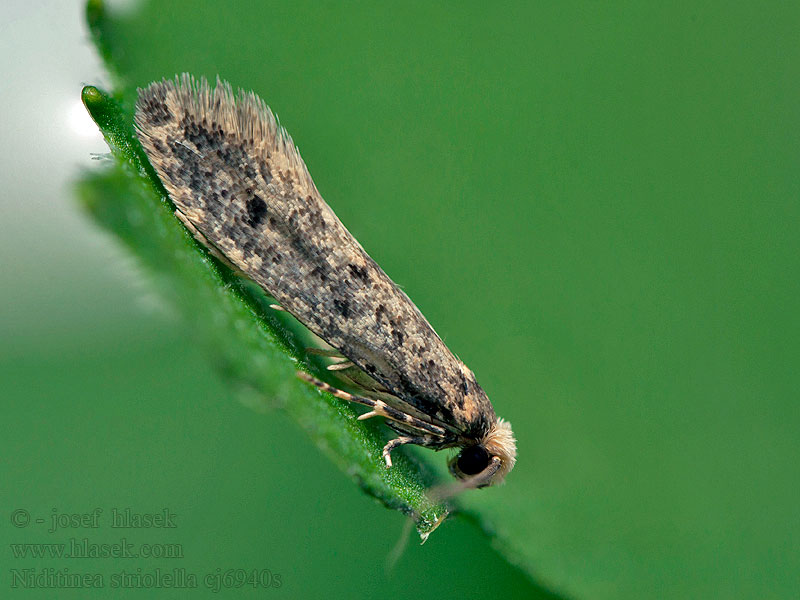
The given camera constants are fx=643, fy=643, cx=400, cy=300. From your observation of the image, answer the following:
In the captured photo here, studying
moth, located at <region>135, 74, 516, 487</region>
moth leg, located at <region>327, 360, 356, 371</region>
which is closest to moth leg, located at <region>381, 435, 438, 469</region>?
moth, located at <region>135, 74, 516, 487</region>

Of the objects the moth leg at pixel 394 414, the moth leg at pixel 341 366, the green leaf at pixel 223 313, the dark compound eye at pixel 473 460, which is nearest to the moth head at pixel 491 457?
the dark compound eye at pixel 473 460

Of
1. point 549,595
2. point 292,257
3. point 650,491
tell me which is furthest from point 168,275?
point 650,491

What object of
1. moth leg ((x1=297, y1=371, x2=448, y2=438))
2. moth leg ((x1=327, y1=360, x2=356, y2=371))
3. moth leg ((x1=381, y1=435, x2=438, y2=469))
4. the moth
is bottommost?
moth leg ((x1=381, y1=435, x2=438, y2=469))

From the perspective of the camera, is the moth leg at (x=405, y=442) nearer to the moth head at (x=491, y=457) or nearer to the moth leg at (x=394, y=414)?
the moth leg at (x=394, y=414)

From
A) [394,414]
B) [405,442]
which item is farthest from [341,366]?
[405,442]

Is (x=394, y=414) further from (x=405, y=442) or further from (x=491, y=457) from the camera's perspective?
(x=491, y=457)

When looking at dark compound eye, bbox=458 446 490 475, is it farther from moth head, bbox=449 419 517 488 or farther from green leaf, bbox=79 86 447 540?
green leaf, bbox=79 86 447 540
